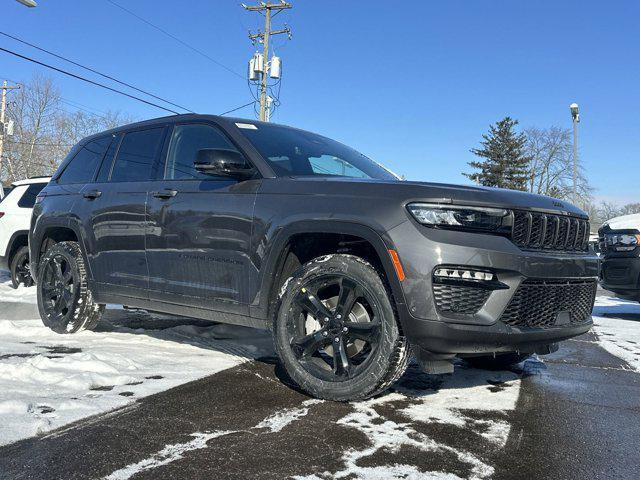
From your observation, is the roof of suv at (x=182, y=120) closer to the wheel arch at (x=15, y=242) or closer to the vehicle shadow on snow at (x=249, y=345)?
the vehicle shadow on snow at (x=249, y=345)

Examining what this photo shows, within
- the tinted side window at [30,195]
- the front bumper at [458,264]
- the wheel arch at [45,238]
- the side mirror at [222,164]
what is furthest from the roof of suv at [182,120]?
the tinted side window at [30,195]

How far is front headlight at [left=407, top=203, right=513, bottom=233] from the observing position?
285 cm

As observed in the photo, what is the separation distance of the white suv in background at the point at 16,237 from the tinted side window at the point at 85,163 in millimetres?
3541

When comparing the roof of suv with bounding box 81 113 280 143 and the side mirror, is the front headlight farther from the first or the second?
the roof of suv with bounding box 81 113 280 143

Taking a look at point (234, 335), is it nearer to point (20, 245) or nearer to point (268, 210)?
point (268, 210)

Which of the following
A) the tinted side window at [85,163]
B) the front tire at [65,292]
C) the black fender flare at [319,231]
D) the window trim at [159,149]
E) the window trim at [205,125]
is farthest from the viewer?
the tinted side window at [85,163]

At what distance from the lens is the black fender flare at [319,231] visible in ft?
9.51

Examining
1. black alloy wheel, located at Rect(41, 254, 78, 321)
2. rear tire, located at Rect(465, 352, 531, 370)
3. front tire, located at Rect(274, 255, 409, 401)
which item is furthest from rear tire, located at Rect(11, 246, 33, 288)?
rear tire, located at Rect(465, 352, 531, 370)

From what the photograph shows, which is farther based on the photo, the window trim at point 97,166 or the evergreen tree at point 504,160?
the evergreen tree at point 504,160

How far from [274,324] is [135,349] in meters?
1.64

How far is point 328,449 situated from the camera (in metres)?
2.41

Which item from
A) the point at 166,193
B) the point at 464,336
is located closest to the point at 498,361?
the point at 464,336

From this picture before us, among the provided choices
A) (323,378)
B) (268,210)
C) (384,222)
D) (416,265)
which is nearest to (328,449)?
(323,378)

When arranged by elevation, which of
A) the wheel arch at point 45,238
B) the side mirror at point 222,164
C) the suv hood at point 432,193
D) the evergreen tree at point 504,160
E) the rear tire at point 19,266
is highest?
the evergreen tree at point 504,160
